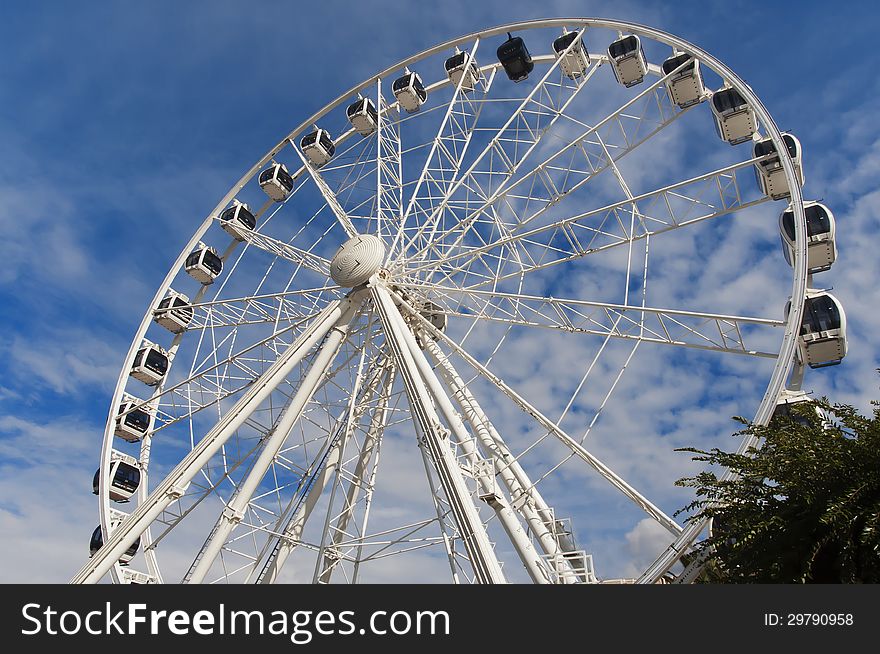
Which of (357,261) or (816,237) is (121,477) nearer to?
(357,261)

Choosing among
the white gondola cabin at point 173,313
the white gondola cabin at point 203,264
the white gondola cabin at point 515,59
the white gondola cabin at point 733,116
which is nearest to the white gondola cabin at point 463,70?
the white gondola cabin at point 515,59

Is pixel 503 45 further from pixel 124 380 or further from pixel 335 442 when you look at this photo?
pixel 124 380

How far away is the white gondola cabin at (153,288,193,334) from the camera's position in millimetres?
22703

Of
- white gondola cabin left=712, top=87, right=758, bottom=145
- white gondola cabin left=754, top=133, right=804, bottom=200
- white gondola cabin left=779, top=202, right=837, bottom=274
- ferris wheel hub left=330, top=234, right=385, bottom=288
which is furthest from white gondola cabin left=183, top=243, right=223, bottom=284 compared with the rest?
white gondola cabin left=779, top=202, right=837, bottom=274

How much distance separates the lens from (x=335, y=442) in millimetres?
18062

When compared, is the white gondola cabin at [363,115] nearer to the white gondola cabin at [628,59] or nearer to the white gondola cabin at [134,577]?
the white gondola cabin at [628,59]

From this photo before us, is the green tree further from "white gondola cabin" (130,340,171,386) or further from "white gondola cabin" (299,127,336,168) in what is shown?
"white gondola cabin" (130,340,171,386)

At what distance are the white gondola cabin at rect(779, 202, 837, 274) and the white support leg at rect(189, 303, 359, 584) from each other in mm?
9899

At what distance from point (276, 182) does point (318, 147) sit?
181 centimetres

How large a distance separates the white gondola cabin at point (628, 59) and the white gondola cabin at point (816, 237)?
252 inches

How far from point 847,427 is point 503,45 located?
1557 centimetres

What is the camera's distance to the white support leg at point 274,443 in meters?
13.8

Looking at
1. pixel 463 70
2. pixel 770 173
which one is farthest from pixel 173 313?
pixel 770 173

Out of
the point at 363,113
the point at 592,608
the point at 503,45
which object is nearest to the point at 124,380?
the point at 363,113
